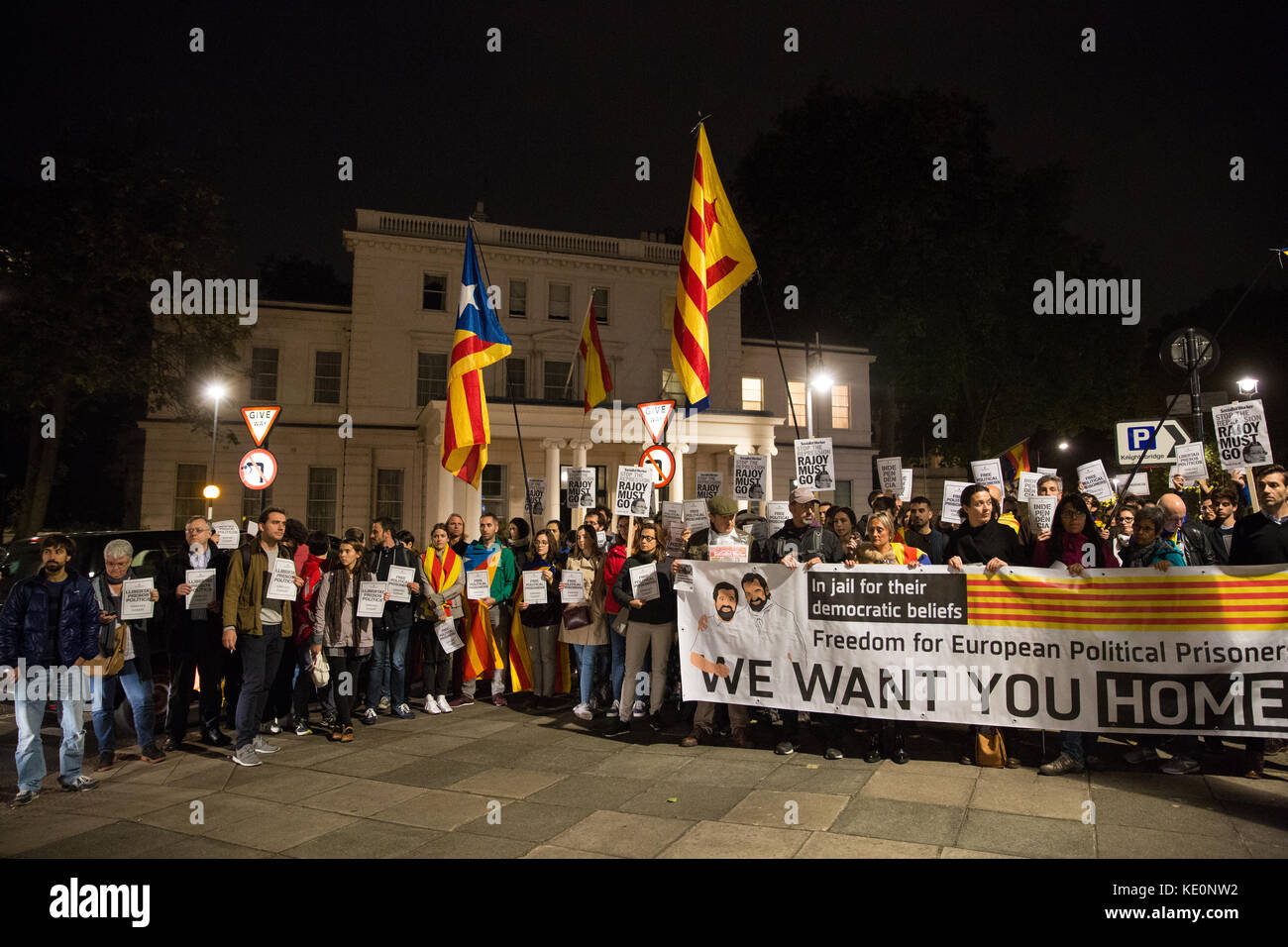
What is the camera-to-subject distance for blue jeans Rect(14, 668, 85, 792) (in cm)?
554

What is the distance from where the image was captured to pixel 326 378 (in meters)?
27.4

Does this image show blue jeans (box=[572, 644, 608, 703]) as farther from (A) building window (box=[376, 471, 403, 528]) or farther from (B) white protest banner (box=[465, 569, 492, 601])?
(A) building window (box=[376, 471, 403, 528])

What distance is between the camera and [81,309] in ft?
69.7

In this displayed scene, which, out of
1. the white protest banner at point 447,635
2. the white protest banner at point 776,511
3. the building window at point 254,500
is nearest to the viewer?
the white protest banner at point 447,635

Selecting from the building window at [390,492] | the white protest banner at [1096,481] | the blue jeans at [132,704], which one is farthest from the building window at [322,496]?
the white protest banner at [1096,481]

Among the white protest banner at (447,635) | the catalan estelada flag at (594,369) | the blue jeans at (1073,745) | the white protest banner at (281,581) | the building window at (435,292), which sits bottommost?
the blue jeans at (1073,745)

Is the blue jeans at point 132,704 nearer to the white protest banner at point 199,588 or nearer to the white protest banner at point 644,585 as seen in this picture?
the white protest banner at point 199,588

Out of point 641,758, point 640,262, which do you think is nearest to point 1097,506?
point 641,758

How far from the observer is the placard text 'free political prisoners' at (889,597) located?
5.91 metres

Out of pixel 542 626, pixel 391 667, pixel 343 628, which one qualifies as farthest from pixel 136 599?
pixel 542 626

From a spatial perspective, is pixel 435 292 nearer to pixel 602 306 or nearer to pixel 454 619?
pixel 602 306

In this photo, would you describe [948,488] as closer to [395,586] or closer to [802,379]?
[395,586]

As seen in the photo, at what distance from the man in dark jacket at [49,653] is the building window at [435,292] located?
23.5 meters

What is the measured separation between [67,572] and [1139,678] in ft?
25.8
